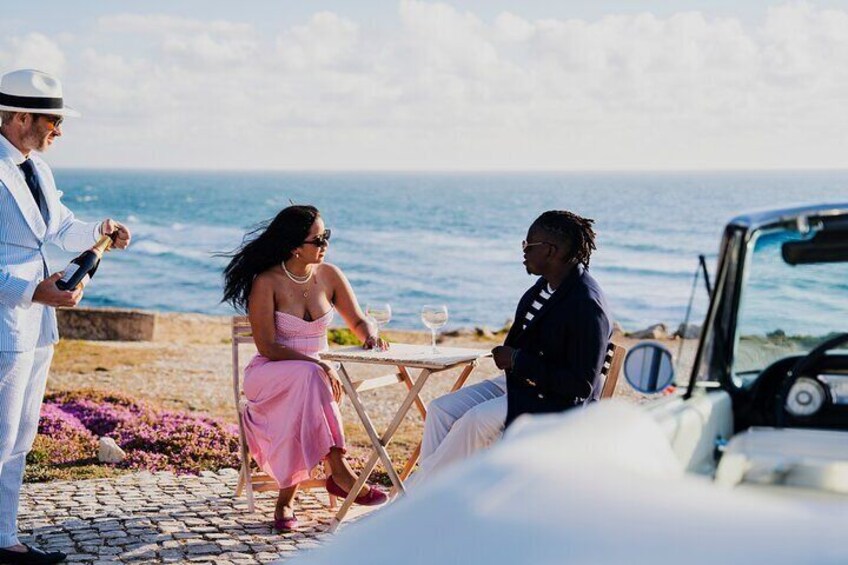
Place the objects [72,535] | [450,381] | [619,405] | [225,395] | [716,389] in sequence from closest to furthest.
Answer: [619,405], [716,389], [72,535], [225,395], [450,381]

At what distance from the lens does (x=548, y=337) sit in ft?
20.1

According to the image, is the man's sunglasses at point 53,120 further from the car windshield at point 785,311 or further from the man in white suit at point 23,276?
the car windshield at point 785,311

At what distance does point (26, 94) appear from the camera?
600cm

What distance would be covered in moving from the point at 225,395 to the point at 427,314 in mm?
7844

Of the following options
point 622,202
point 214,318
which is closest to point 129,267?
point 214,318

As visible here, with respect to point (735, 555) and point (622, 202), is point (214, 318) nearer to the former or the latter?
point (735, 555)

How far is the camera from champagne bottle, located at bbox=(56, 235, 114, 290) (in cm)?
594

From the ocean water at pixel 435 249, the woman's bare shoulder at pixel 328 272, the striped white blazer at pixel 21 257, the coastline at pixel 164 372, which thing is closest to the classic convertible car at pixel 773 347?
the ocean water at pixel 435 249

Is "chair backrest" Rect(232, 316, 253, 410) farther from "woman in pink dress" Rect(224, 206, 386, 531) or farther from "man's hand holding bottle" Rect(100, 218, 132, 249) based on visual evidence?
"man's hand holding bottle" Rect(100, 218, 132, 249)

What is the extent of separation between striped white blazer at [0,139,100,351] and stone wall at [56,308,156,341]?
17833 mm

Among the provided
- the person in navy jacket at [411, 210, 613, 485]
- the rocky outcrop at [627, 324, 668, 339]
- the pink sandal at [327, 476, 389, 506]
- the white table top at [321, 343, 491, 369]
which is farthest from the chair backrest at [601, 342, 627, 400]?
the rocky outcrop at [627, 324, 668, 339]

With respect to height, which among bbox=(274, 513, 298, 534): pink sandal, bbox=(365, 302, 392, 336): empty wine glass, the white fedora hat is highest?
the white fedora hat

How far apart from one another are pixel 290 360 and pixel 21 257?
186 centimetres

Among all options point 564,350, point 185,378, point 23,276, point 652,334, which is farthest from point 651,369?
point 652,334
